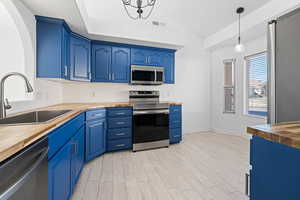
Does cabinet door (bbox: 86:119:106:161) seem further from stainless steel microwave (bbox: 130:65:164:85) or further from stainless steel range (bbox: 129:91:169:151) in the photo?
stainless steel microwave (bbox: 130:65:164:85)

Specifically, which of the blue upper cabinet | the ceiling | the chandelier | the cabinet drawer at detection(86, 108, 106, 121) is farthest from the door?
the blue upper cabinet

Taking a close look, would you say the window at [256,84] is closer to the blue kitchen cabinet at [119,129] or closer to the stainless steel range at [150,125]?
the stainless steel range at [150,125]

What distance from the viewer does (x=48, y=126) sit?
0.98 meters

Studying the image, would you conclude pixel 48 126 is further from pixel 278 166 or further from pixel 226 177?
pixel 226 177

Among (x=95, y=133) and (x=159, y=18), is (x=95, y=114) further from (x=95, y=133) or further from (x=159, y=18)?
(x=159, y=18)

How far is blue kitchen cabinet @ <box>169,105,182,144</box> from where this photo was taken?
325 cm

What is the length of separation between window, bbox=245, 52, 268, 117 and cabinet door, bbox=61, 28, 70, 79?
3.99 metres

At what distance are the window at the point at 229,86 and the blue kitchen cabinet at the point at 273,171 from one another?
11.9 feet

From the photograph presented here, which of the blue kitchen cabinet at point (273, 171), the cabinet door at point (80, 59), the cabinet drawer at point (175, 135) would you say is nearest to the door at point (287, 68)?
the blue kitchen cabinet at point (273, 171)

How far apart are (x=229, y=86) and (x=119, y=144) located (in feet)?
10.8

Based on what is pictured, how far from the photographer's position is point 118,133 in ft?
9.19

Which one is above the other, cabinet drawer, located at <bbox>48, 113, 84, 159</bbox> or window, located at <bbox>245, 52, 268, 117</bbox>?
window, located at <bbox>245, 52, 268, 117</bbox>

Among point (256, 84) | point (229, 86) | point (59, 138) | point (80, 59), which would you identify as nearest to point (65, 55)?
point (80, 59)

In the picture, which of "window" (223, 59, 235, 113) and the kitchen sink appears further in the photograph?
"window" (223, 59, 235, 113)
